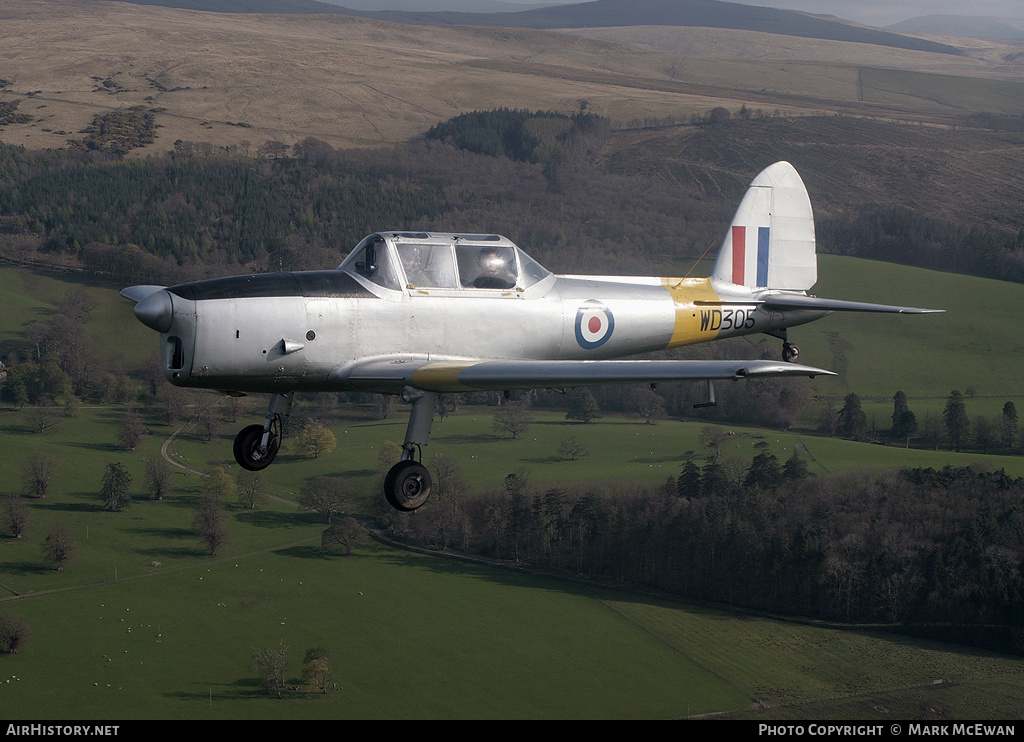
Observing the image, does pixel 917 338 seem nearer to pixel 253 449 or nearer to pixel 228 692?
pixel 228 692

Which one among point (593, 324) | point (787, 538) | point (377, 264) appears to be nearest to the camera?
point (377, 264)

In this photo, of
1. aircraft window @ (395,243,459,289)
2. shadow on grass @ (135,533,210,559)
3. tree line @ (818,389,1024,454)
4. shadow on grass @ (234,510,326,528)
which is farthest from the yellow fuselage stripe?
tree line @ (818,389,1024,454)

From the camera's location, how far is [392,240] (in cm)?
1805

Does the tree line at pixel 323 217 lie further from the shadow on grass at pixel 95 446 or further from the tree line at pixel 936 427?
the tree line at pixel 936 427

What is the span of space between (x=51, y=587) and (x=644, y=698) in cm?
5592

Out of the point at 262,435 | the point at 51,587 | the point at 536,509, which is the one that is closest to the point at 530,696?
the point at 536,509

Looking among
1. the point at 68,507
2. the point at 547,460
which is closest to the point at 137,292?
the point at 68,507

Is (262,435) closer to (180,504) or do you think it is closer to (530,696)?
(530,696)

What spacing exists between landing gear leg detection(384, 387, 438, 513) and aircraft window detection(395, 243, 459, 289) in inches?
81.0

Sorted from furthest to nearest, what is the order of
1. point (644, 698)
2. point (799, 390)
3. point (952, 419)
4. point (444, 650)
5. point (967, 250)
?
1. point (967, 250)
2. point (799, 390)
3. point (952, 419)
4. point (444, 650)
5. point (644, 698)

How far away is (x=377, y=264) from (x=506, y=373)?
3.23 meters

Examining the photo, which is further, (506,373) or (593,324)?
(593,324)

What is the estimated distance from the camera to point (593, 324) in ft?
67.1

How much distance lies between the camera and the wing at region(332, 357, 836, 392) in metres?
16.1
